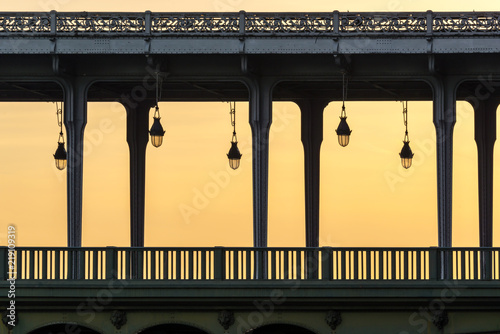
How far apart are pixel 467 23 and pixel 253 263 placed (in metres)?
8.00

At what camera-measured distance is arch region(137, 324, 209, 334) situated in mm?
42344

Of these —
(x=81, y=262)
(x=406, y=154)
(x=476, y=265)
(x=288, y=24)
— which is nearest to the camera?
(x=476, y=265)

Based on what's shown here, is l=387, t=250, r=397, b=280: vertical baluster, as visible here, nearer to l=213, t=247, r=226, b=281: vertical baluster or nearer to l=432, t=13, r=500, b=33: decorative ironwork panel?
l=213, t=247, r=226, b=281: vertical baluster

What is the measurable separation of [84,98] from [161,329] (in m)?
6.16

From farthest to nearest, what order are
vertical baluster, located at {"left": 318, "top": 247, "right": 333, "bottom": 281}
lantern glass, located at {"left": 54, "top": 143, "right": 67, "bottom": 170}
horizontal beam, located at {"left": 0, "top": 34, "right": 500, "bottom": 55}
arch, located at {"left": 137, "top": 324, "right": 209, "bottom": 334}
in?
lantern glass, located at {"left": 54, "top": 143, "right": 67, "bottom": 170}
arch, located at {"left": 137, "top": 324, "right": 209, "bottom": 334}
horizontal beam, located at {"left": 0, "top": 34, "right": 500, "bottom": 55}
vertical baluster, located at {"left": 318, "top": 247, "right": 333, "bottom": 281}

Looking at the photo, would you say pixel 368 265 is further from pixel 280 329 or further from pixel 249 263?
pixel 280 329

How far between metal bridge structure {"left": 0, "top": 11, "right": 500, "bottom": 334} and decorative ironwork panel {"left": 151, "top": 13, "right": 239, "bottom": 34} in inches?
1.0

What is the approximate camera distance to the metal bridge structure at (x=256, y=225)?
41281 millimetres

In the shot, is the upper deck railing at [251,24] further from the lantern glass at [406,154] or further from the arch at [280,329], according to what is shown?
the arch at [280,329]

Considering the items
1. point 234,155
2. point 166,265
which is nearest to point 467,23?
point 234,155

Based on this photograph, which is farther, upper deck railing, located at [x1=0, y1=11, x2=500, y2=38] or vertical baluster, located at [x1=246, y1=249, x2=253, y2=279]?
upper deck railing, located at [x1=0, y1=11, x2=500, y2=38]

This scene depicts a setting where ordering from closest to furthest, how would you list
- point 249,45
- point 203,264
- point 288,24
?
point 203,264
point 249,45
point 288,24

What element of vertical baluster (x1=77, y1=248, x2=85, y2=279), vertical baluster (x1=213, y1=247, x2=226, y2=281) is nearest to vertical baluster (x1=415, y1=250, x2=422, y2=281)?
vertical baluster (x1=213, y1=247, x2=226, y2=281)

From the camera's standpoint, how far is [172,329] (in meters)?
42.9
